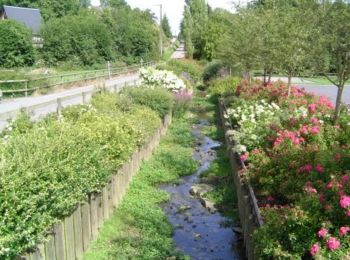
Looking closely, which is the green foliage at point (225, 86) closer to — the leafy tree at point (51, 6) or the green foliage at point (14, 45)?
the green foliage at point (14, 45)

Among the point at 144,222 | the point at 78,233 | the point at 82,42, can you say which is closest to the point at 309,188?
the point at 78,233

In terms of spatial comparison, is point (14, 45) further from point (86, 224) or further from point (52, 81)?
point (86, 224)

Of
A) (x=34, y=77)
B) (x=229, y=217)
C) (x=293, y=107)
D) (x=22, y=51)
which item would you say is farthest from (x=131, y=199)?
(x=22, y=51)

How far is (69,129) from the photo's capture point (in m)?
6.88

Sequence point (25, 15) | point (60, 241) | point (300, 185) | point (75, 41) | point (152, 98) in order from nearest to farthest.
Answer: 1. point (60, 241)
2. point (300, 185)
3. point (152, 98)
4. point (75, 41)
5. point (25, 15)

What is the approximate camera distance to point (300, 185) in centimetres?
619

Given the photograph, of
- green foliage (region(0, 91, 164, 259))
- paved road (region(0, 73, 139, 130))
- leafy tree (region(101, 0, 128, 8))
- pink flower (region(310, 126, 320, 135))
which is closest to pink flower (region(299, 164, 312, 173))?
pink flower (region(310, 126, 320, 135))

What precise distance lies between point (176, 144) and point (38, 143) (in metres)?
9.85

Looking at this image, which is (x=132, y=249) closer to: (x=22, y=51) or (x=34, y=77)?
(x=34, y=77)

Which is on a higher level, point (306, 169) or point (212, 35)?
point (212, 35)

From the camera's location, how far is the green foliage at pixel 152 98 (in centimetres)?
1515

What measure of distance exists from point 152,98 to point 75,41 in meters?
33.7

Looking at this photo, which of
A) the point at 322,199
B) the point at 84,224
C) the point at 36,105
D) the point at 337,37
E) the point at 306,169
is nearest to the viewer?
the point at 322,199

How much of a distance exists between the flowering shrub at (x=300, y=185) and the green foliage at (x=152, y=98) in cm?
493
